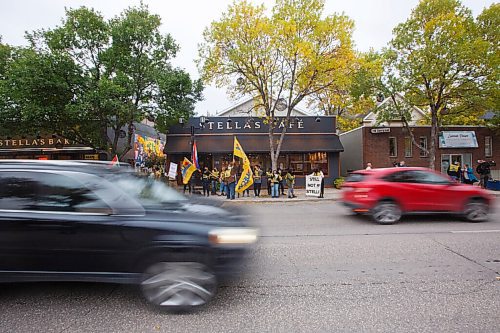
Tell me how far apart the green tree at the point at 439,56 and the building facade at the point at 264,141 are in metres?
5.69

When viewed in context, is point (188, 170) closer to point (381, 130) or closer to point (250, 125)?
point (250, 125)

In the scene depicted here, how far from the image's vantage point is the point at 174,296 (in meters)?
3.28

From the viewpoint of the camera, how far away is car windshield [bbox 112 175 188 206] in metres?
3.64

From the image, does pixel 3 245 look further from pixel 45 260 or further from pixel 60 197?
pixel 60 197

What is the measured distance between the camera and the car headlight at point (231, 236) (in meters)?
3.37

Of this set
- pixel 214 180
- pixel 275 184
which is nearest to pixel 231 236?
pixel 275 184

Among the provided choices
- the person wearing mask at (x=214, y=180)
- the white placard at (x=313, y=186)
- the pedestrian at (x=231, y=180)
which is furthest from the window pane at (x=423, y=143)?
the person wearing mask at (x=214, y=180)

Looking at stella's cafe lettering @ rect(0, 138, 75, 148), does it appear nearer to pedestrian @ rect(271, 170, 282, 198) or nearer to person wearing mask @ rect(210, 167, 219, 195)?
person wearing mask @ rect(210, 167, 219, 195)

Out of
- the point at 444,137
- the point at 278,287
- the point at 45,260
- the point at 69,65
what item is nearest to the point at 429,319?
the point at 278,287

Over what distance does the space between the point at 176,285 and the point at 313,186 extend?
44.7ft

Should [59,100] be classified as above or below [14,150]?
above

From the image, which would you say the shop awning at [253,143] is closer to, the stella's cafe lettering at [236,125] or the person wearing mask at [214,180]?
the stella's cafe lettering at [236,125]

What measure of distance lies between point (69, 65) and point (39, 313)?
60.5 feet

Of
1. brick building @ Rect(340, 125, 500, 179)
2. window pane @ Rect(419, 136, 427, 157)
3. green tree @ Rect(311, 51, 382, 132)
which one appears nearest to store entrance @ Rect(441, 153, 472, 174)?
brick building @ Rect(340, 125, 500, 179)
